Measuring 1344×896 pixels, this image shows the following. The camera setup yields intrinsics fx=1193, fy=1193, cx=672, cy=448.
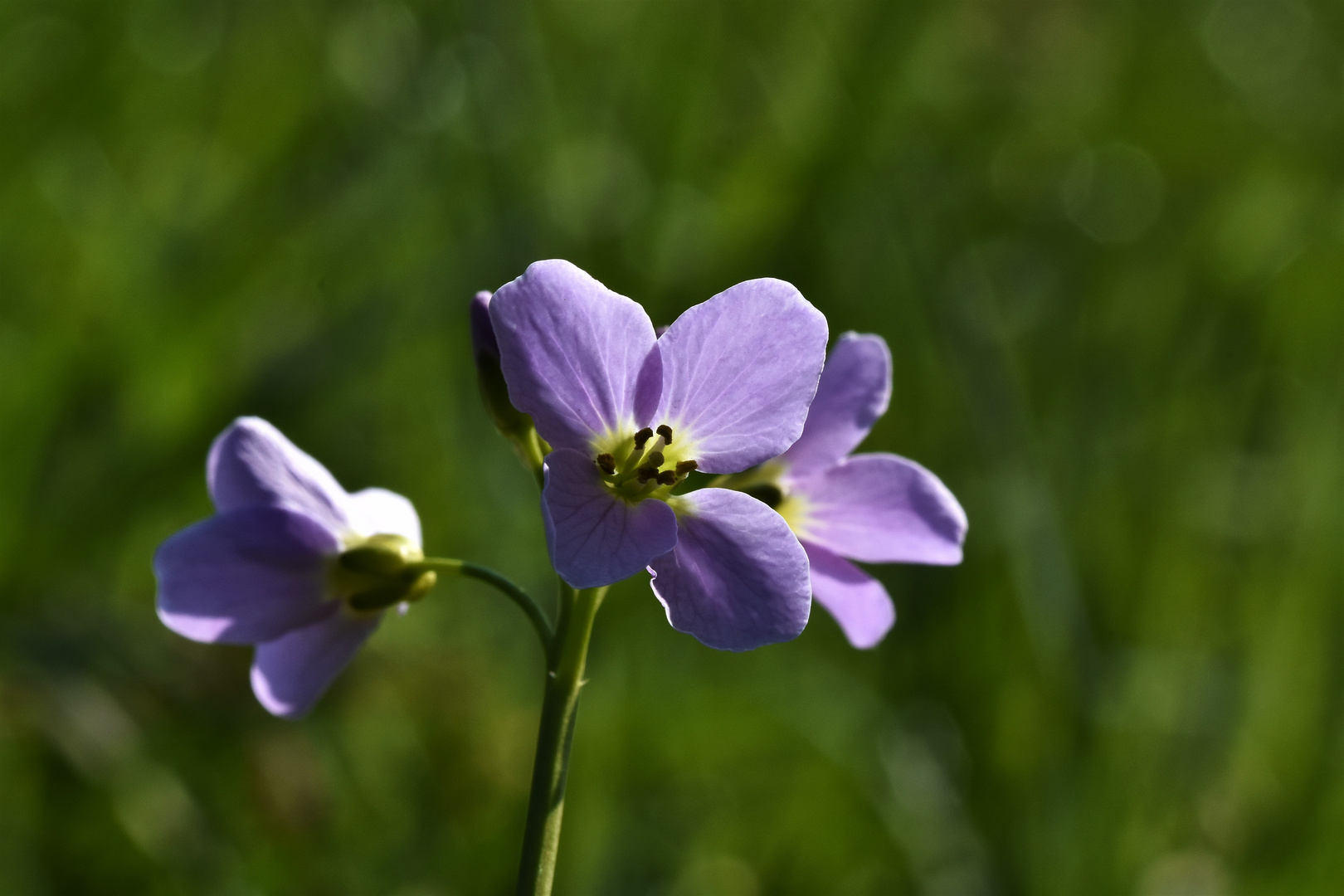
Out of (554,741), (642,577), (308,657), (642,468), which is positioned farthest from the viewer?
(642,577)

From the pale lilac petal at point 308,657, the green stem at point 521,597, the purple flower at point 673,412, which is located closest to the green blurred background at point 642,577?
the pale lilac petal at point 308,657

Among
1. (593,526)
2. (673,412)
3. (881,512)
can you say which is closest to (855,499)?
(881,512)

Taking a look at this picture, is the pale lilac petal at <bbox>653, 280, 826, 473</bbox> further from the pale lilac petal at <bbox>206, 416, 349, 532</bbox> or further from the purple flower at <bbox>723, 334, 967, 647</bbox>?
the pale lilac petal at <bbox>206, 416, 349, 532</bbox>

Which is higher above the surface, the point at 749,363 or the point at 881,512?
the point at 749,363

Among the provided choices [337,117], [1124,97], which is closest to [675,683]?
[337,117]

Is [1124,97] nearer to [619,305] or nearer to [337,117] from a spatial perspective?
[337,117]

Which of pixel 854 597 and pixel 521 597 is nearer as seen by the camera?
pixel 521 597

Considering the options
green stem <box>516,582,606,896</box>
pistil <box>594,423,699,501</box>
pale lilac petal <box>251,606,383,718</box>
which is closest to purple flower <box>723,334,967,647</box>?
pistil <box>594,423,699,501</box>

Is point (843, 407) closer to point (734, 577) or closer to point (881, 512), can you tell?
point (881, 512)
